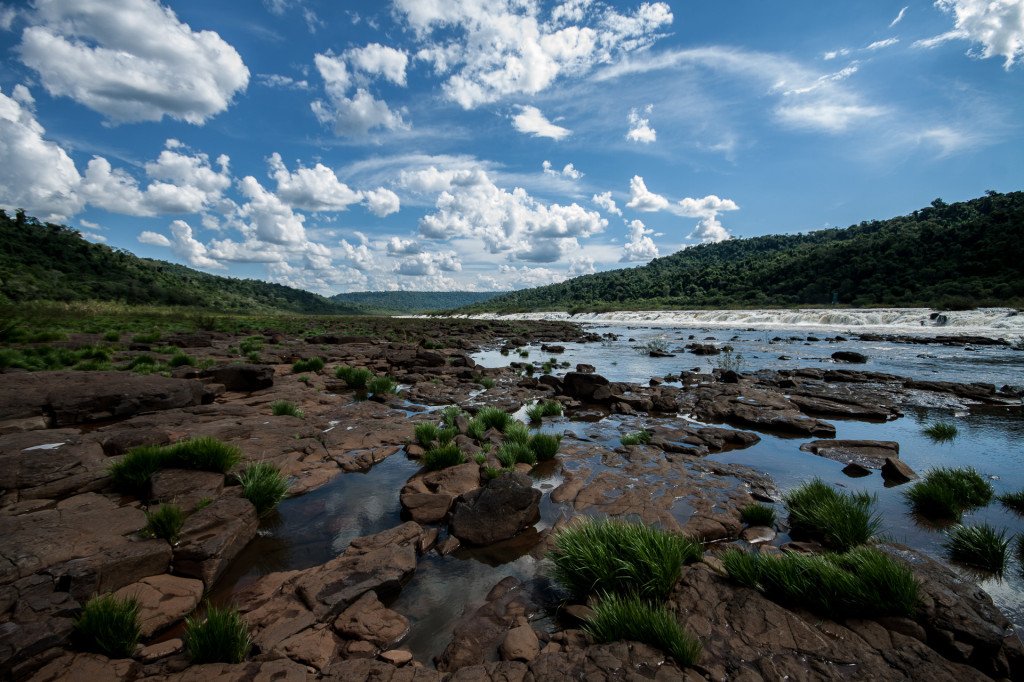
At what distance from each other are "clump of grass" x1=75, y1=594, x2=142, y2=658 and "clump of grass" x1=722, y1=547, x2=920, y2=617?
237 inches

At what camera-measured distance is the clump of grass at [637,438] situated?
1068cm

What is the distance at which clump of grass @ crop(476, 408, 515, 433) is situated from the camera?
1140cm

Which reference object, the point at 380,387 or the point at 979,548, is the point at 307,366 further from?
the point at 979,548

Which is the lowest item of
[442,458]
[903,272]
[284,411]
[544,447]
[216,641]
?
[544,447]

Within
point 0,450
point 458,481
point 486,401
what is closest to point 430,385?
point 486,401

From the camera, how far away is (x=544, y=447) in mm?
9523

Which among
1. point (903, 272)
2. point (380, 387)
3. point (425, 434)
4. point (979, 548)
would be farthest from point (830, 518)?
point (903, 272)

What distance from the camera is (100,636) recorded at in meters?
3.53

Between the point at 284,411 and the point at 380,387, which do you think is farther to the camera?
the point at 380,387

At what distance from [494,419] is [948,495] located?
363 inches

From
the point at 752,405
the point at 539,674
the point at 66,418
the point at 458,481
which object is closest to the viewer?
the point at 539,674

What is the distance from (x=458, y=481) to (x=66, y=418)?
9.86 m

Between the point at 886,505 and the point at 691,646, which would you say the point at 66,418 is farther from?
Result: the point at 886,505

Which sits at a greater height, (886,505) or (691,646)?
(691,646)
